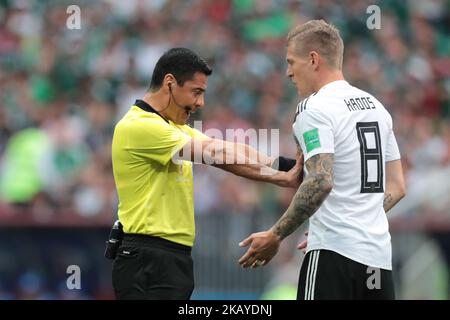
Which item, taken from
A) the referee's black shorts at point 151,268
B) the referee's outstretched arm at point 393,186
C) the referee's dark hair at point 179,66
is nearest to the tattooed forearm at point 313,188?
the referee's outstretched arm at point 393,186

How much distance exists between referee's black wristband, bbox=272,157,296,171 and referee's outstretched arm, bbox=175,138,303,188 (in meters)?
0.14

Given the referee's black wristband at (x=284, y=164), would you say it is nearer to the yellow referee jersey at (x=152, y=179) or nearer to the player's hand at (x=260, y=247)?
the yellow referee jersey at (x=152, y=179)

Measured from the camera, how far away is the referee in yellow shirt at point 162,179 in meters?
6.45

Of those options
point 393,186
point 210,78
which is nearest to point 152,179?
point 393,186

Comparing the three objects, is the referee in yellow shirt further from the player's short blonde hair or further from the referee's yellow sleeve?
the player's short blonde hair

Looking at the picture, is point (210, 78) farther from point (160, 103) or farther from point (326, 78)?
point (326, 78)

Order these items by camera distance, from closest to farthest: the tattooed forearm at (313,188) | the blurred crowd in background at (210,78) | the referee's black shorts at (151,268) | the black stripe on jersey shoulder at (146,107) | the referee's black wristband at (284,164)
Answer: the tattooed forearm at (313,188)
the referee's black shorts at (151,268)
the black stripe on jersey shoulder at (146,107)
the referee's black wristband at (284,164)
the blurred crowd in background at (210,78)

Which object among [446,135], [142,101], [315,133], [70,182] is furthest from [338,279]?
[446,135]

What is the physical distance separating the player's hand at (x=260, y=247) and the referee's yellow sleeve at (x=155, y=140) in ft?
2.44

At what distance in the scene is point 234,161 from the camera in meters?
6.58

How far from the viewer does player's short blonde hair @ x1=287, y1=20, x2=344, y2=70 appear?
20.3 ft

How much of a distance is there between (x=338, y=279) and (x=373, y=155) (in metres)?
0.71
